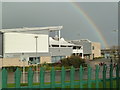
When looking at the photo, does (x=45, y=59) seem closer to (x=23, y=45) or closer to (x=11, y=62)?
(x=23, y=45)

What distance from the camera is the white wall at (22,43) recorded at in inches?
1983

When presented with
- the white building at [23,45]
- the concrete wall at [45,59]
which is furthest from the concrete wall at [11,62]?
the concrete wall at [45,59]

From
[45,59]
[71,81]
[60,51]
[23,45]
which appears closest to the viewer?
[71,81]

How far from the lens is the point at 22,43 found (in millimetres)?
51750

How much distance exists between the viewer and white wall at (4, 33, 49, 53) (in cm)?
5038

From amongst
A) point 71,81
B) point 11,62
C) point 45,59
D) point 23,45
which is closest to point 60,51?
point 45,59

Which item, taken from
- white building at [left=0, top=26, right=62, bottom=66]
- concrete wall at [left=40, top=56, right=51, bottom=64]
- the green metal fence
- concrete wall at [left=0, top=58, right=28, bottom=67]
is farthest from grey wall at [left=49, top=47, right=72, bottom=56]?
the green metal fence

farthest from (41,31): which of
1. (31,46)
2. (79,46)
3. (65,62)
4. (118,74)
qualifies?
(118,74)

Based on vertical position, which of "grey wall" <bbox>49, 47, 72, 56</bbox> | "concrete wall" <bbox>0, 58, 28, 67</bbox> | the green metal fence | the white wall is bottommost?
"concrete wall" <bbox>0, 58, 28, 67</bbox>

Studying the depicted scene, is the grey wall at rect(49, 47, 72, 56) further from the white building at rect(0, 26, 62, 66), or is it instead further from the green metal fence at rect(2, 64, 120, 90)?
the green metal fence at rect(2, 64, 120, 90)

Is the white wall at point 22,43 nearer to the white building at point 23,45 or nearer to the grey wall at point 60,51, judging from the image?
the white building at point 23,45

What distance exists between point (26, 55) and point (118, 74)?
42.5 m

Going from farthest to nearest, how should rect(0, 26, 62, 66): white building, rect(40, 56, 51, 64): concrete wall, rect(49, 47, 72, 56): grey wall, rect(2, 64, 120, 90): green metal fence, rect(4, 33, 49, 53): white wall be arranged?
rect(49, 47, 72, 56): grey wall → rect(40, 56, 51, 64): concrete wall → rect(4, 33, 49, 53): white wall → rect(0, 26, 62, 66): white building → rect(2, 64, 120, 90): green metal fence

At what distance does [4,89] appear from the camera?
7074mm
